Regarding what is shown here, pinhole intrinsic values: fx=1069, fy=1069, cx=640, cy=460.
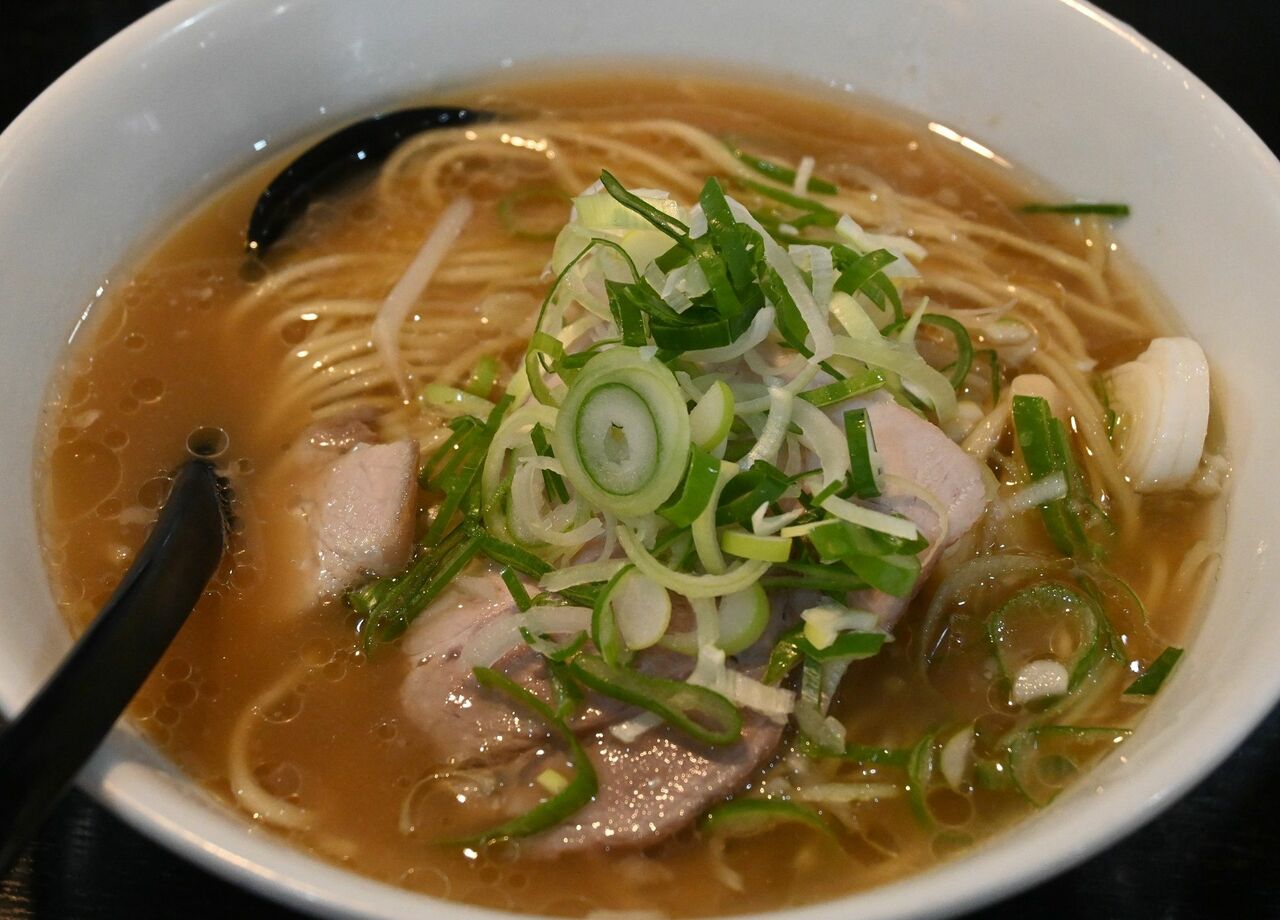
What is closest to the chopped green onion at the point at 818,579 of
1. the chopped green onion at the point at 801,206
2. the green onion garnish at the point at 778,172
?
the chopped green onion at the point at 801,206

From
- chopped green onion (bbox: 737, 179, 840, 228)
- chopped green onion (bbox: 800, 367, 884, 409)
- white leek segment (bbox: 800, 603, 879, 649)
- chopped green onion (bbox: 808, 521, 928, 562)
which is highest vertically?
chopped green onion (bbox: 737, 179, 840, 228)

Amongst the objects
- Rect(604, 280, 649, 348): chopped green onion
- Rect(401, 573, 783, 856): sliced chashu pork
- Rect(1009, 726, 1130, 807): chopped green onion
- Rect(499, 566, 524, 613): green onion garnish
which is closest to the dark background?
Rect(1009, 726, 1130, 807): chopped green onion

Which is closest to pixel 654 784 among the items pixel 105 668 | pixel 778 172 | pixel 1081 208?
pixel 105 668

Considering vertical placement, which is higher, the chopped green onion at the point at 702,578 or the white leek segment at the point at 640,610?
the chopped green onion at the point at 702,578

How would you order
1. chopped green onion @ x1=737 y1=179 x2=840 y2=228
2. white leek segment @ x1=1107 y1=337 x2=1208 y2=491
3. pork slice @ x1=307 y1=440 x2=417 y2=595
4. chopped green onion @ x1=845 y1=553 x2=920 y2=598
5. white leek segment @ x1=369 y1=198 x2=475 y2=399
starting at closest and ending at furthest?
chopped green onion @ x1=845 y1=553 x2=920 y2=598 → pork slice @ x1=307 y1=440 x2=417 y2=595 → white leek segment @ x1=1107 y1=337 x2=1208 y2=491 → white leek segment @ x1=369 y1=198 x2=475 y2=399 → chopped green onion @ x1=737 y1=179 x2=840 y2=228

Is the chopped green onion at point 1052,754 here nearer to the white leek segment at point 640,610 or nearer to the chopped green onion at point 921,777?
the chopped green onion at point 921,777

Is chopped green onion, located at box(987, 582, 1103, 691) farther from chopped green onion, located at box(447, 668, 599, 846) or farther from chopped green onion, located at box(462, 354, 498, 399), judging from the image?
chopped green onion, located at box(462, 354, 498, 399)
